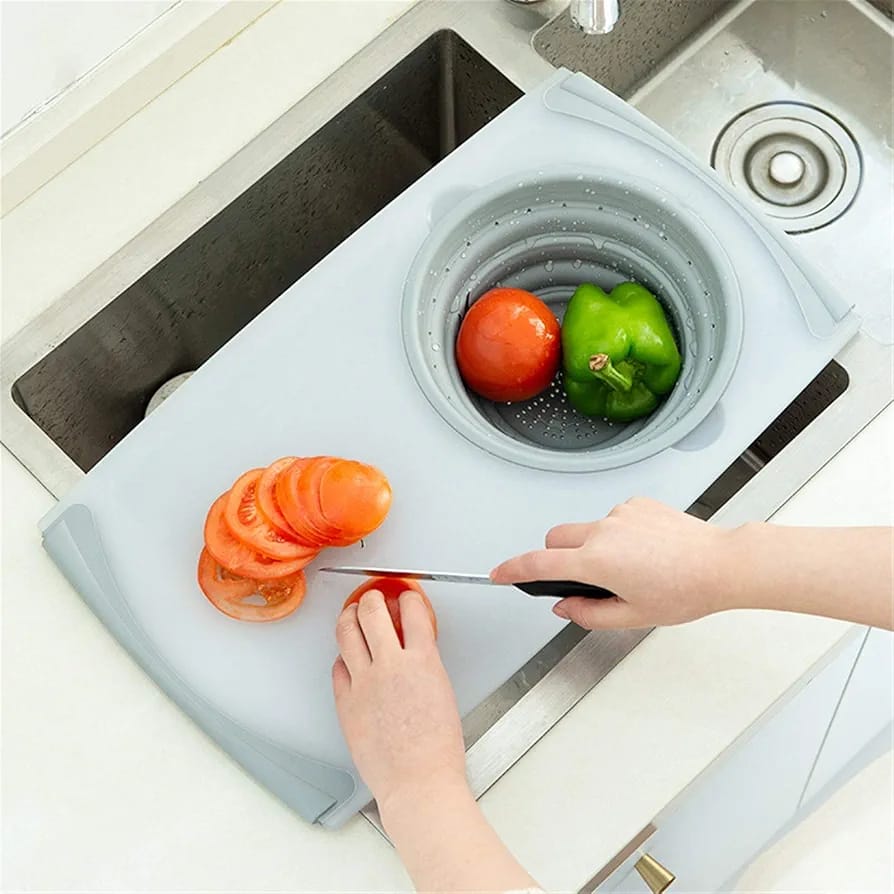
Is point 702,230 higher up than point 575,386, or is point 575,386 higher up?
point 702,230

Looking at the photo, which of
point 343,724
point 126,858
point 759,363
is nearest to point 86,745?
point 126,858

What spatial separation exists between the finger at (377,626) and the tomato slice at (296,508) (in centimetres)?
6

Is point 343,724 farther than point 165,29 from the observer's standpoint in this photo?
No

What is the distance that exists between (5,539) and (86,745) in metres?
0.18

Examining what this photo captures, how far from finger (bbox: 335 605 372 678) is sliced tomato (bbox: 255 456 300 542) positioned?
→ 0.23ft

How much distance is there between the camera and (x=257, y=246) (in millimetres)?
1159

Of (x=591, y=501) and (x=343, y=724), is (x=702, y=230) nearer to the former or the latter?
(x=591, y=501)

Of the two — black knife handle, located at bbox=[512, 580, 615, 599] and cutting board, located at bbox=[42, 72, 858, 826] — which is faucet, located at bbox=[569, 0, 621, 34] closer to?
cutting board, located at bbox=[42, 72, 858, 826]

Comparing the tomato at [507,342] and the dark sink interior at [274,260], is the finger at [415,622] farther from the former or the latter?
the dark sink interior at [274,260]

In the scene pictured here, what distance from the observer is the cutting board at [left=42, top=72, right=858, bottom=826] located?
893mm

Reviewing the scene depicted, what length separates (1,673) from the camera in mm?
922

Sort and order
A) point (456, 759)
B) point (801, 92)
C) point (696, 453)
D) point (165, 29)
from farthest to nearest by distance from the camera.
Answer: point (801, 92), point (165, 29), point (696, 453), point (456, 759)

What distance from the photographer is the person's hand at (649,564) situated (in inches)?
31.1

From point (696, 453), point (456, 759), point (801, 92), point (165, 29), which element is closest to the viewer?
point (456, 759)
